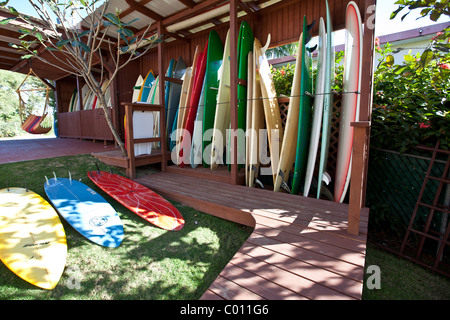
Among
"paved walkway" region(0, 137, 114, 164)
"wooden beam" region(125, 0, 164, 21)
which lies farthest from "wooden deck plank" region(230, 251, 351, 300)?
"paved walkway" region(0, 137, 114, 164)

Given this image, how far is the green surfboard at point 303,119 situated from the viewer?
9.04ft

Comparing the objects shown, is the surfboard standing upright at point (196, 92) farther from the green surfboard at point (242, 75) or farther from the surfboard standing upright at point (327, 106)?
the surfboard standing upright at point (327, 106)

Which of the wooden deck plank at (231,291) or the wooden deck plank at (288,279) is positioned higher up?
the wooden deck plank at (288,279)

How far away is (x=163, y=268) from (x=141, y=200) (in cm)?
116

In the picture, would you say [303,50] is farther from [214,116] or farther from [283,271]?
[283,271]

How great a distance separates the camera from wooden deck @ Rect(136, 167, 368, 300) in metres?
1.33

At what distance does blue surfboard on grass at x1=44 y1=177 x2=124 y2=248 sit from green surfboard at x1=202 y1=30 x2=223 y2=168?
1828 mm

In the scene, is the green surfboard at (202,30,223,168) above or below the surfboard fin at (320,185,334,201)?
above

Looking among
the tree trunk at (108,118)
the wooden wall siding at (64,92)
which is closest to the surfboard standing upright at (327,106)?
the tree trunk at (108,118)

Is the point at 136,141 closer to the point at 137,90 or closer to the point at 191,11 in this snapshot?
the point at 191,11

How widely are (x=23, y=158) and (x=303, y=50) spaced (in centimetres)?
467

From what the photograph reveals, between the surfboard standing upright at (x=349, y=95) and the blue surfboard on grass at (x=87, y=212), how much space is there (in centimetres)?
242

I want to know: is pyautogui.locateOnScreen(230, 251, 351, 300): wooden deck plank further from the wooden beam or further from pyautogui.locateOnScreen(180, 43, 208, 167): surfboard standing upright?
the wooden beam
